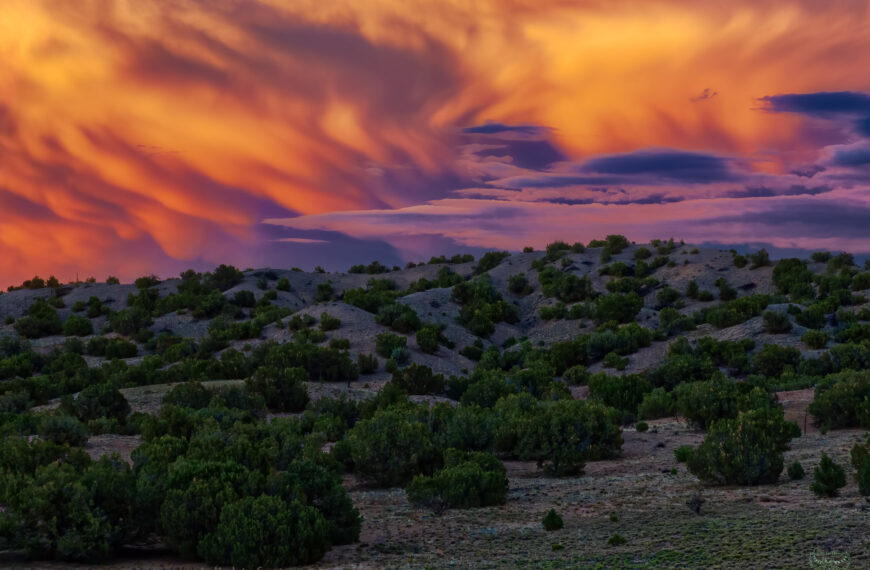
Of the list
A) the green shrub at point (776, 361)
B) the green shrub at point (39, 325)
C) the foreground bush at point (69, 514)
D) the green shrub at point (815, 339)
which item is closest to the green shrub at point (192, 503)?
→ the foreground bush at point (69, 514)

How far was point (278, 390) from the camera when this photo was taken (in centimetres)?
3734

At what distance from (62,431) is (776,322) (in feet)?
161

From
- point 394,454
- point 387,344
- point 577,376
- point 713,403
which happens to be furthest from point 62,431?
point 577,376

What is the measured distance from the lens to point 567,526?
674 inches

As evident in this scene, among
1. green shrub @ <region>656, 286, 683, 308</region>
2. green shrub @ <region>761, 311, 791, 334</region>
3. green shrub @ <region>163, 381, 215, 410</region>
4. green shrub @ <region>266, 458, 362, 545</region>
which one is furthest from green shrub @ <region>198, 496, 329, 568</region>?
green shrub @ <region>656, 286, 683, 308</region>

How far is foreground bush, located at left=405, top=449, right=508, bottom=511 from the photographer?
62.7 ft

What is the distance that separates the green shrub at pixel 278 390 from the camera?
1465 inches

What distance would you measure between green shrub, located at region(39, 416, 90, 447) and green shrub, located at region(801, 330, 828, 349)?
153 ft

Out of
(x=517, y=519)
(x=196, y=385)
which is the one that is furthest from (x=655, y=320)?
(x=517, y=519)

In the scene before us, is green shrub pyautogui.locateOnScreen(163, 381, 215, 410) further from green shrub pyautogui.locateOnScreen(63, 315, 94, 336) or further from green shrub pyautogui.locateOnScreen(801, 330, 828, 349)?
green shrub pyautogui.locateOnScreen(63, 315, 94, 336)

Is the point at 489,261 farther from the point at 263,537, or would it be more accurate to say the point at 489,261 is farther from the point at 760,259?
the point at 263,537

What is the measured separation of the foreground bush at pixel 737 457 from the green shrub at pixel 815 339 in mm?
37244

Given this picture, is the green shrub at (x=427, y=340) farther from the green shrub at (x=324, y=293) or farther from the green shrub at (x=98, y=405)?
the green shrub at (x=324, y=293)

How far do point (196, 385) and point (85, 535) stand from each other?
22.3 m
